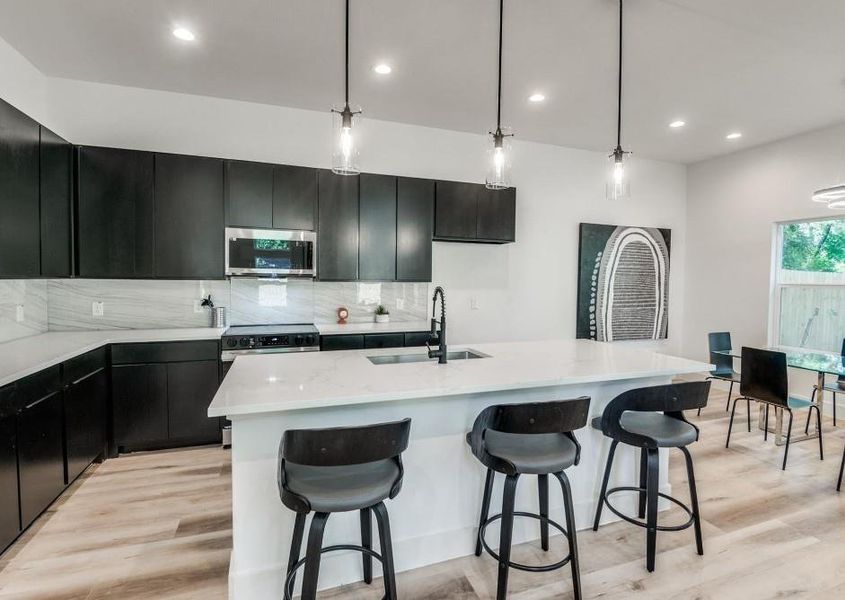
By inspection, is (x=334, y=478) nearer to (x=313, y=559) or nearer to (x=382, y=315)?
(x=313, y=559)

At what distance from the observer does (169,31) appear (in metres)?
2.75

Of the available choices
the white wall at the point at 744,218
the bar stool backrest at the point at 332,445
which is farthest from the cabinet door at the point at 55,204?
the white wall at the point at 744,218

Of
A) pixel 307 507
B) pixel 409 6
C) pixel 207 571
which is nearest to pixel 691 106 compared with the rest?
pixel 409 6

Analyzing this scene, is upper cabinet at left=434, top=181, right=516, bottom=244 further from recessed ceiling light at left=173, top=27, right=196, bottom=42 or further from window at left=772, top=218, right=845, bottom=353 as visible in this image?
window at left=772, top=218, right=845, bottom=353

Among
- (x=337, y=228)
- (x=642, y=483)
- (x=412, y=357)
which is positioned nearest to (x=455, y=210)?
(x=337, y=228)

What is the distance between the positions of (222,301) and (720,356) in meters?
4.66

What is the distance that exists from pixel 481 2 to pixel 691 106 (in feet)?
8.14

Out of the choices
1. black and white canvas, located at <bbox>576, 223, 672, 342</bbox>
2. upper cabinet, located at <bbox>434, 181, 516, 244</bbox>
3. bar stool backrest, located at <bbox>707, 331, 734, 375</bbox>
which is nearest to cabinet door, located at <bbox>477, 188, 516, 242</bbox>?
upper cabinet, located at <bbox>434, 181, 516, 244</bbox>

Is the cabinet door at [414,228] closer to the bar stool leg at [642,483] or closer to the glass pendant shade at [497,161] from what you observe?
the glass pendant shade at [497,161]

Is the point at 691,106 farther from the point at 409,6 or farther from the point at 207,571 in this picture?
the point at 207,571

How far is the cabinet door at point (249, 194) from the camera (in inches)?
140

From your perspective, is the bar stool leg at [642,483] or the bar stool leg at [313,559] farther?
the bar stool leg at [642,483]

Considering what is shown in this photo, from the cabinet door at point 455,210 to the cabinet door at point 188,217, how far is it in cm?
190

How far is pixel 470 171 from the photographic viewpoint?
4707mm
